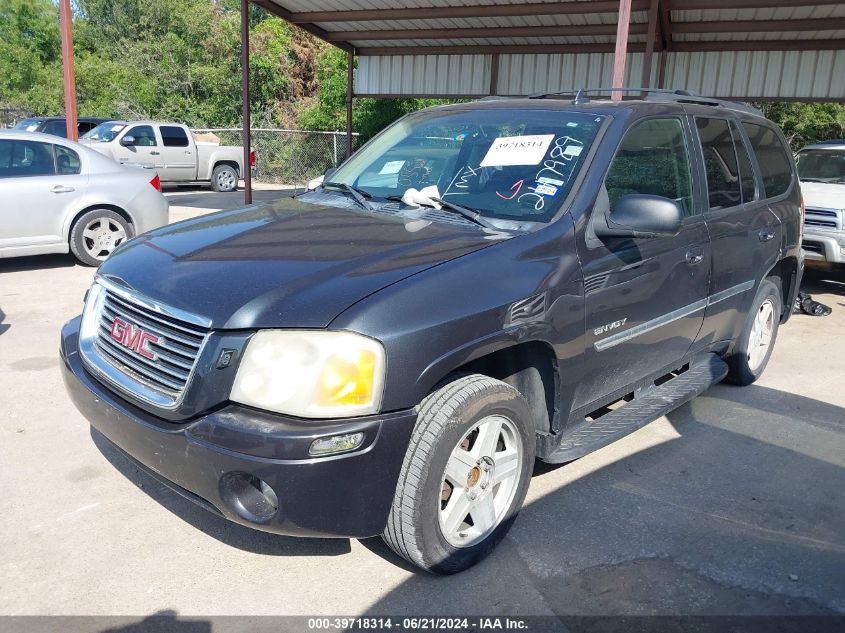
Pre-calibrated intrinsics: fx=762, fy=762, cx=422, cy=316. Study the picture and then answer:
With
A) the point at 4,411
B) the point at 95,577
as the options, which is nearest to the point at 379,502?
the point at 95,577

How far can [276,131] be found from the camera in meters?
22.1

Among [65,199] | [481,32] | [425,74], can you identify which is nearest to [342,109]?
[425,74]

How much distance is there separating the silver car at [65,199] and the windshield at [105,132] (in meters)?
A: 9.36

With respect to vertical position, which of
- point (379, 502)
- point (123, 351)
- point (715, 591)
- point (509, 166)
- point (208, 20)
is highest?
point (208, 20)

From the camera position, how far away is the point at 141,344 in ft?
9.62

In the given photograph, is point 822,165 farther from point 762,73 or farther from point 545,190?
point 545,190

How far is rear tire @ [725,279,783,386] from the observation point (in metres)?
5.18

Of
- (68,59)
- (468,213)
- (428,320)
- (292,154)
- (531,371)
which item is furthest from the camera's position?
(292,154)

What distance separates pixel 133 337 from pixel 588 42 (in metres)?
13.2

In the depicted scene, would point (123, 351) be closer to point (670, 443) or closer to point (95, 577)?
point (95, 577)

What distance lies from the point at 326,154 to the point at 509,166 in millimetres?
19790

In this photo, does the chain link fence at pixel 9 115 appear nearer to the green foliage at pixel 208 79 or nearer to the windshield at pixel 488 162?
the green foliage at pixel 208 79

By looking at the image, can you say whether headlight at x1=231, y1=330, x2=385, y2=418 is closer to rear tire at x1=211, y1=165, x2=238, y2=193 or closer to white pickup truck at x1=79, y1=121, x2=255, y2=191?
white pickup truck at x1=79, y1=121, x2=255, y2=191

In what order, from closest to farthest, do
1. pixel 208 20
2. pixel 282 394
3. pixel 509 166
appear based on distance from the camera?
pixel 282 394 < pixel 509 166 < pixel 208 20
